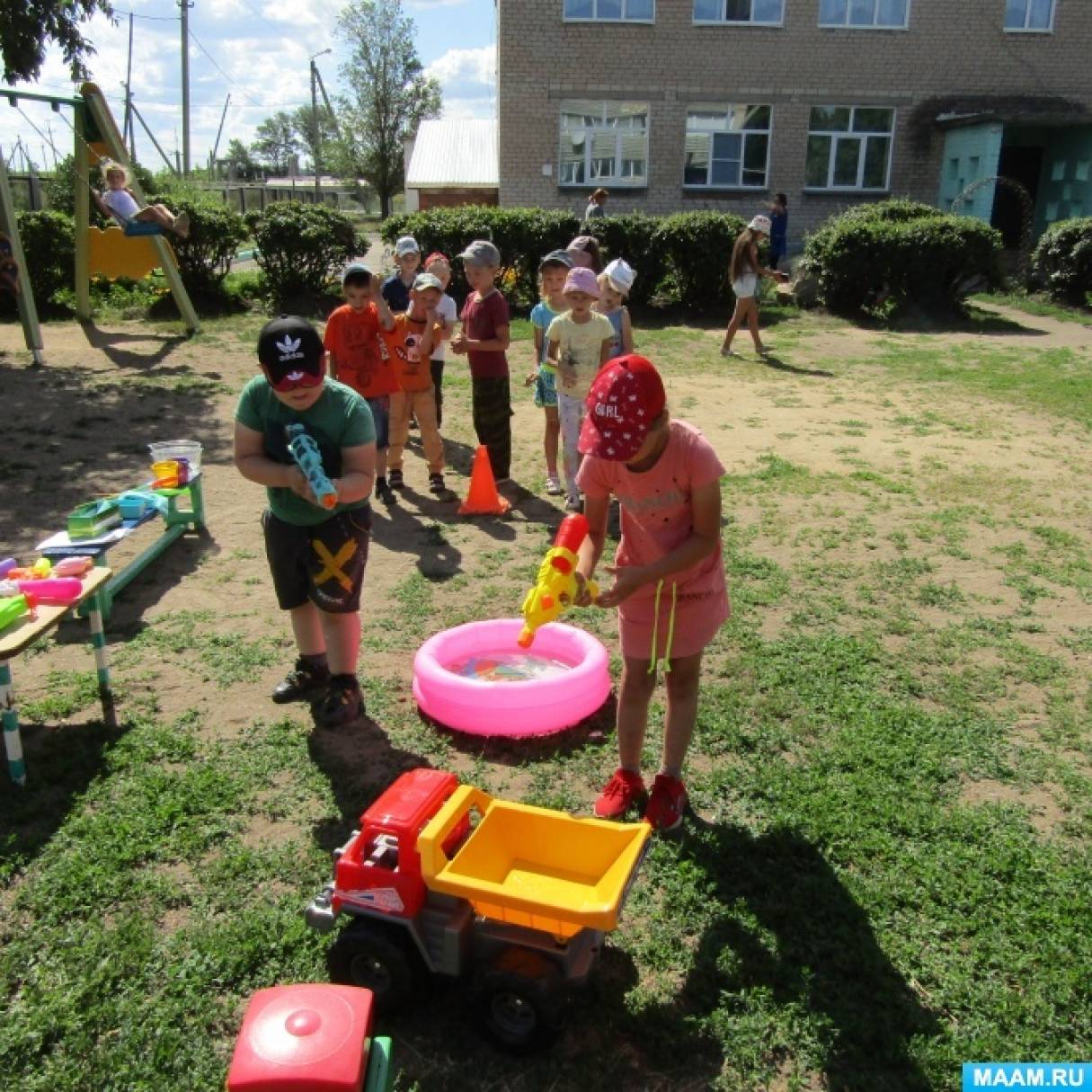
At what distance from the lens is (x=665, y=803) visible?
334cm

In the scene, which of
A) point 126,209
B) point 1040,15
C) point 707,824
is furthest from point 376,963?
point 1040,15

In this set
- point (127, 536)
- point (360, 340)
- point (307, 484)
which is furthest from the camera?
point (360, 340)

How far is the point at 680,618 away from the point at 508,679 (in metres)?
1.53

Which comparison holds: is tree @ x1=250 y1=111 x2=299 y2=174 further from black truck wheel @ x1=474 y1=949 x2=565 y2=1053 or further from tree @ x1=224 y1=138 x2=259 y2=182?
black truck wheel @ x1=474 y1=949 x2=565 y2=1053

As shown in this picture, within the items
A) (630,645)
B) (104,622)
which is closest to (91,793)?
(104,622)

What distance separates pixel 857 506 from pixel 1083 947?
4.37 metres

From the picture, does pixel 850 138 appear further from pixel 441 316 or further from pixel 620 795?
pixel 620 795

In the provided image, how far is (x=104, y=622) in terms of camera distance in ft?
16.2

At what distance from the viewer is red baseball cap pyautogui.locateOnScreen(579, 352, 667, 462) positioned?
2676mm

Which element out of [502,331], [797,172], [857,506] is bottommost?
[857,506]

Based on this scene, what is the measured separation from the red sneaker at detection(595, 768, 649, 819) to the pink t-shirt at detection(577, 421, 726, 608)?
2.47 ft

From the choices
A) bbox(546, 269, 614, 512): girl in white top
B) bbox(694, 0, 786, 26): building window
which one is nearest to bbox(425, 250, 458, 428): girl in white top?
bbox(546, 269, 614, 512): girl in white top

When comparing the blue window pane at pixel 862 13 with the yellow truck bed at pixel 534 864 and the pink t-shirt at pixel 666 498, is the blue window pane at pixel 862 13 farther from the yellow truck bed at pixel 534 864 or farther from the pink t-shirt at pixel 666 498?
the yellow truck bed at pixel 534 864

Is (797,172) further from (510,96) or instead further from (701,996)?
(701,996)
